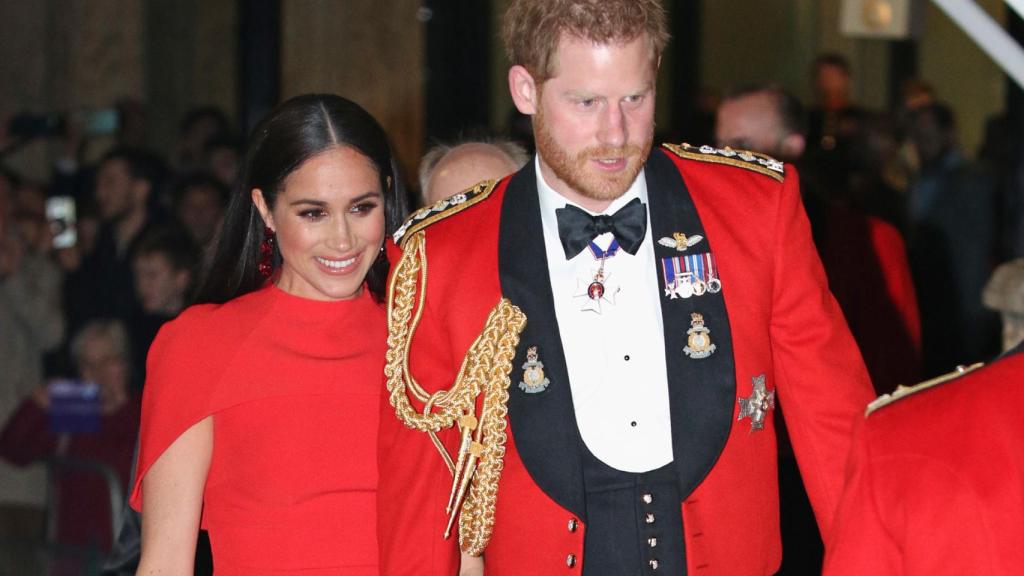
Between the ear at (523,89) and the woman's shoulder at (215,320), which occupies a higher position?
the ear at (523,89)

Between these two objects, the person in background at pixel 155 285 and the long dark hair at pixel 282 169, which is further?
the person in background at pixel 155 285

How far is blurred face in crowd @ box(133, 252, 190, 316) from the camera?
6098 millimetres

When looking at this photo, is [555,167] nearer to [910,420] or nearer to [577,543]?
[577,543]

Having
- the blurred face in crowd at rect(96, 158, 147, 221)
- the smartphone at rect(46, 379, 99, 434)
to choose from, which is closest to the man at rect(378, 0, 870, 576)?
the smartphone at rect(46, 379, 99, 434)

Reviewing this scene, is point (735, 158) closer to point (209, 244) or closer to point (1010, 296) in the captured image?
point (209, 244)

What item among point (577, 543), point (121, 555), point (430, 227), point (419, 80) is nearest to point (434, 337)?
point (430, 227)

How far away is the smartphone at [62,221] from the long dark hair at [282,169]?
13.8ft

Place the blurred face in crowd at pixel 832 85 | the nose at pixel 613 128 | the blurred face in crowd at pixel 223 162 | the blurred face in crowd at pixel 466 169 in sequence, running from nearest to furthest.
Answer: the nose at pixel 613 128 < the blurred face in crowd at pixel 466 169 < the blurred face in crowd at pixel 223 162 < the blurred face in crowd at pixel 832 85

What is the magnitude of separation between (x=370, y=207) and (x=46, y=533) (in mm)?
2858

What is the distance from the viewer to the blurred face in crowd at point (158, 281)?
6098 mm

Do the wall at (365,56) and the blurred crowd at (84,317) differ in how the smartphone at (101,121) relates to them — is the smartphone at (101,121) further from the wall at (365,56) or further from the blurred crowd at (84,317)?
the wall at (365,56)

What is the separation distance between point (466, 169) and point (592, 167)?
117cm

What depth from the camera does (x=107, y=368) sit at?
5793 millimetres

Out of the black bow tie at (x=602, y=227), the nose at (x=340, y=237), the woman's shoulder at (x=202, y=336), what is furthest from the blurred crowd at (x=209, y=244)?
the black bow tie at (x=602, y=227)
